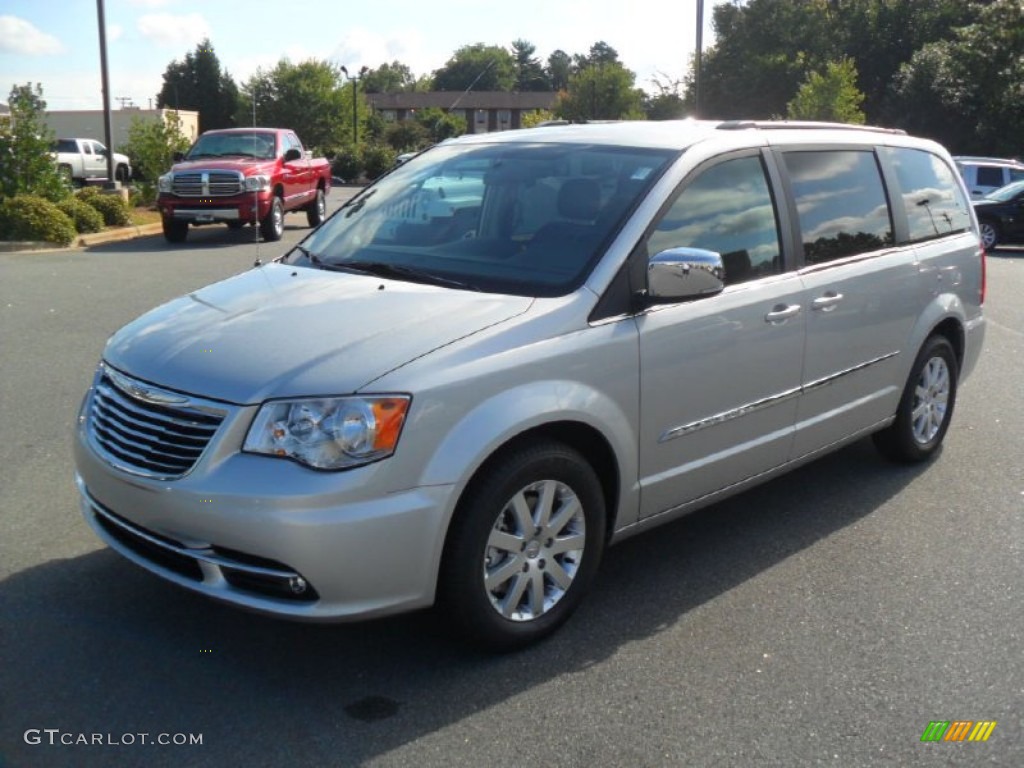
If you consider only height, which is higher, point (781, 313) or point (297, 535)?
point (781, 313)

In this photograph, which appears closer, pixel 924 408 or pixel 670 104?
pixel 924 408

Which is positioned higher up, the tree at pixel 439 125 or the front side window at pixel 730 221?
the tree at pixel 439 125

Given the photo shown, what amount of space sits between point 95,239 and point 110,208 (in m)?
1.90

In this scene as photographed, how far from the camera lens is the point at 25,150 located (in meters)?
18.9

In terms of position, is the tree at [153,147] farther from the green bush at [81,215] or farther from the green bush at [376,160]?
the green bush at [376,160]

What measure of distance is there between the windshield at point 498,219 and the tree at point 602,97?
70163mm

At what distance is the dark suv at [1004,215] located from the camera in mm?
21172

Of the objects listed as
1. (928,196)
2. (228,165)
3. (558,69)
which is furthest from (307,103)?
(558,69)

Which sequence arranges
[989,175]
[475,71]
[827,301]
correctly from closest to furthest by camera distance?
[827,301] → [989,175] → [475,71]

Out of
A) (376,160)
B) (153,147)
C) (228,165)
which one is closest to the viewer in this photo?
(228,165)

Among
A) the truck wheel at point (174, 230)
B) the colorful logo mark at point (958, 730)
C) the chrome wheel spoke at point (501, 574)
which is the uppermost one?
the truck wheel at point (174, 230)

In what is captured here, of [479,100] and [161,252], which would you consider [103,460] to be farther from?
[479,100]

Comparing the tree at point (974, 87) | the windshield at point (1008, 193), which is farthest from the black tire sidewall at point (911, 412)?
the tree at point (974, 87)

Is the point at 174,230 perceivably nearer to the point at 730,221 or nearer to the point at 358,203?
the point at 358,203
